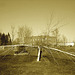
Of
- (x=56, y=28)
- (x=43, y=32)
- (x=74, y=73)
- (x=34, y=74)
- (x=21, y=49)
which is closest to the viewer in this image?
(x=34, y=74)

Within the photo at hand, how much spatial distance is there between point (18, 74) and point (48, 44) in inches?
95.0

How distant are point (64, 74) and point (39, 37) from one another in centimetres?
244

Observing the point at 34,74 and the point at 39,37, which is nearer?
the point at 34,74

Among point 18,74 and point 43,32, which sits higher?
point 43,32

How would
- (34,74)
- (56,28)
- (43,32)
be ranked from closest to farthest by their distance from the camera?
(34,74) < (56,28) < (43,32)

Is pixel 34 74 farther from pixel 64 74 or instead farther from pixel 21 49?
pixel 21 49

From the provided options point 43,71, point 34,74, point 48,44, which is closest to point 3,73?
point 34,74

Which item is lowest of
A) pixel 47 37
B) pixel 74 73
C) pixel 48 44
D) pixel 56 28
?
pixel 74 73

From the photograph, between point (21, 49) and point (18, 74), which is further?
point (21, 49)

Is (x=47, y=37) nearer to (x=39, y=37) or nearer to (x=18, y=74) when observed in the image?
(x=39, y=37)

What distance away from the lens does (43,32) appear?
205 inches

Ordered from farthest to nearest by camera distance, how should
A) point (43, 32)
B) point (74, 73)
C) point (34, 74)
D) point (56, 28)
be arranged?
point (43, 32), point (56, 28), point (74, 73), point (34, 74)

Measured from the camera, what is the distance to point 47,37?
516 centimetres

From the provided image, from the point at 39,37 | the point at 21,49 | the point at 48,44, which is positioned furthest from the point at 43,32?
the point at 21,49
